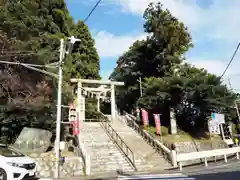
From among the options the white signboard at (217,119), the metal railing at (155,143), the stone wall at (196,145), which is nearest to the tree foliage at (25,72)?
the metal railing at (155,143)

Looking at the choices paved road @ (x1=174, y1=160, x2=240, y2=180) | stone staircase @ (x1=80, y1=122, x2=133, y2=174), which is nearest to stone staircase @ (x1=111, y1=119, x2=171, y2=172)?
stone staircase @ (x1=80, y1=122, x2=133, y2=174)

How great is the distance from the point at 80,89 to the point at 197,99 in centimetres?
1240

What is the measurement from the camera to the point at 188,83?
24.2 m

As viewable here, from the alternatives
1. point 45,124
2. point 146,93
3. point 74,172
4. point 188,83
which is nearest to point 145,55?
point 146,93

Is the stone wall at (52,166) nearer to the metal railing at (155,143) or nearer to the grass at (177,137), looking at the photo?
the metal railing at (155,143)

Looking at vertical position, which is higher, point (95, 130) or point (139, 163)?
point (95, 130)

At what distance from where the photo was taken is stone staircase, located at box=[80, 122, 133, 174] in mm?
14438

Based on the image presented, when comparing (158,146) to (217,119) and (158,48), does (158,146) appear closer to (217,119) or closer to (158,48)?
(217,119)

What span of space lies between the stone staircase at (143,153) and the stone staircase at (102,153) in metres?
0.93

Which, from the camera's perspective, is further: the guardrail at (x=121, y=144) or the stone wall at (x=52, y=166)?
the guardrail at (x=121, y=144)

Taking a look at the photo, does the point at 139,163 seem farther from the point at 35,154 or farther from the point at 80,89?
the point at 80,89

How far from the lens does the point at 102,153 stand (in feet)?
53.7

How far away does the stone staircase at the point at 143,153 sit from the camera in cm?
1508

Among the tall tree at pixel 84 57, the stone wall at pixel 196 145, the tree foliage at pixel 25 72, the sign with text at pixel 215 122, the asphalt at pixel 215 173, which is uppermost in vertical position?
the tall tree at pixel 84 57
